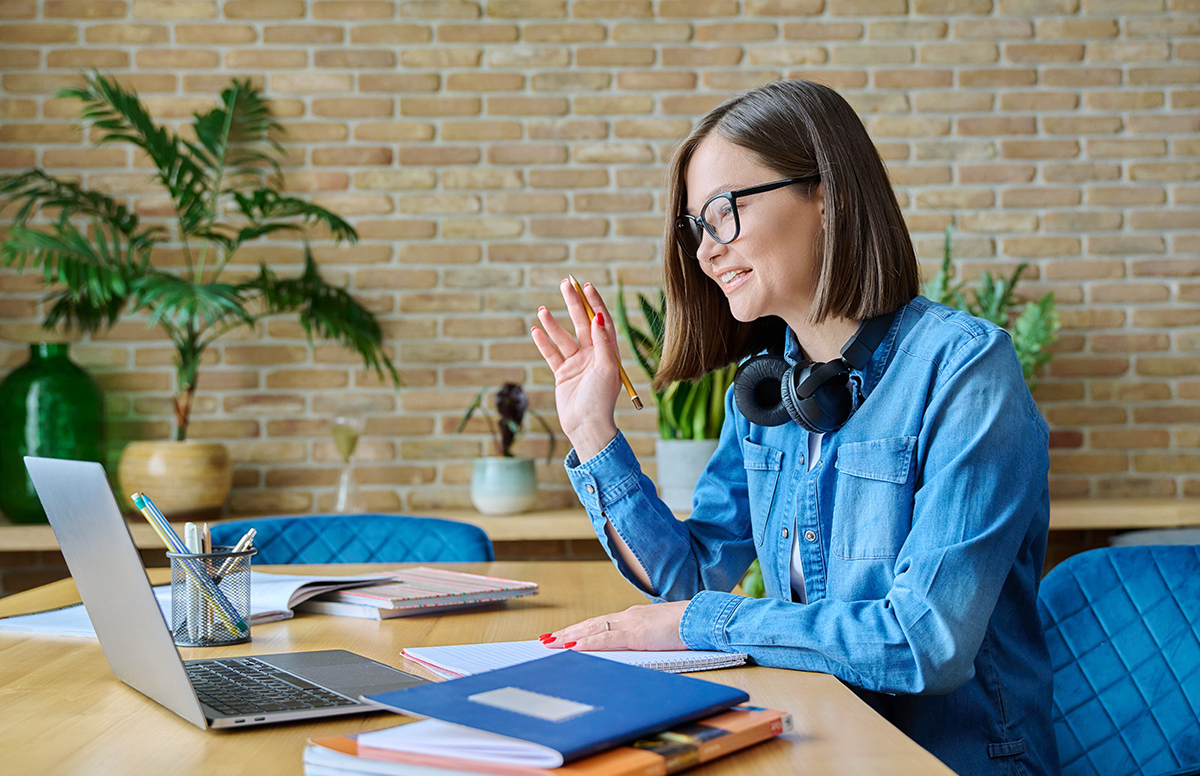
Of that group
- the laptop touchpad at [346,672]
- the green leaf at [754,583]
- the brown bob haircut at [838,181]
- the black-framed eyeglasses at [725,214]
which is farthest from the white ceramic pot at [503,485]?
the laptop touchpad at [346,672]

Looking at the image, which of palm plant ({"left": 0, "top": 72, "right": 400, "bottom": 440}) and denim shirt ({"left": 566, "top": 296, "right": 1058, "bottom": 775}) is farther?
palm plant ({"left": 0, "top": 72, "right": 400, "bottom": 440})

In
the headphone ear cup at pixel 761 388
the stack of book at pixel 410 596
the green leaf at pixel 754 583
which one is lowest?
the green leaf at pixel 754 583

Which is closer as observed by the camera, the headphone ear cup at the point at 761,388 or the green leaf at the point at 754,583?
the headphone ear cup at the point at 761,388

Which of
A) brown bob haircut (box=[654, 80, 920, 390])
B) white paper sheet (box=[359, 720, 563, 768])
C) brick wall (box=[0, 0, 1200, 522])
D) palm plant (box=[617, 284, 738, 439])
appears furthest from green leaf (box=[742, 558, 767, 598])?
white paper sheet (box=[359, 720, 563, 768])

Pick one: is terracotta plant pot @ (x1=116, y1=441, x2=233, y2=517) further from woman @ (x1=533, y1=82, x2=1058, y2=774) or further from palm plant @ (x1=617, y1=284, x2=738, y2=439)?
woman @ (x1=533, y1=82, x2=1058, y2=774)

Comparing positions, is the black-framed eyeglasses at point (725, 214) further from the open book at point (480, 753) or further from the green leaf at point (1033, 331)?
the green leaf at point (1033, 331)

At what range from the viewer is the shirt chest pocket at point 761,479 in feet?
4.75

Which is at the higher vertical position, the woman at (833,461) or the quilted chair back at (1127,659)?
the woman at (833,461)

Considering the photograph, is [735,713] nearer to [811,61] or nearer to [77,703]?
[77,703]

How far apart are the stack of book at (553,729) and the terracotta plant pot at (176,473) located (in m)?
2.40

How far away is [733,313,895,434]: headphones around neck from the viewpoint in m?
1.28

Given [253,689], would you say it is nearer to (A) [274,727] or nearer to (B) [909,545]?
(A) [274,727]

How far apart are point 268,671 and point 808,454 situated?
2.57 feet

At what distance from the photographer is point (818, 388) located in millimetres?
1273
